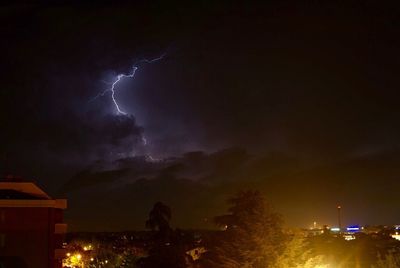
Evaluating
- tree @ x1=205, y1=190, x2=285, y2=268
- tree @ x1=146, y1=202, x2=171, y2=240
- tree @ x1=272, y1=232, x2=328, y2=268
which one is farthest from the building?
tree @ x1=146, y1=202, x2=171, y2=240

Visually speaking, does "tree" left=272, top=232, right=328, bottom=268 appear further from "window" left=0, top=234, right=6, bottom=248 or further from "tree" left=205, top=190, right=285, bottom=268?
"window" left=0, top=234, right=6, bottom=248

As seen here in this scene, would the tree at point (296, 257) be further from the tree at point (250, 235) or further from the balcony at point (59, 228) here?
the balcony at point (59, 228)

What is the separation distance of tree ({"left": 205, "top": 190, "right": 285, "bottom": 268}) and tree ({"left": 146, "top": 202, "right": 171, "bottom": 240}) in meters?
32.2

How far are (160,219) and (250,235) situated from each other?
34359 millimetres

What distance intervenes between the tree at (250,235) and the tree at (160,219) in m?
32.2

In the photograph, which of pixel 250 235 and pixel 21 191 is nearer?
pixel 250 235

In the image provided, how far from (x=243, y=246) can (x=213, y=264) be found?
1.25 m

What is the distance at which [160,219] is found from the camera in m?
51.2

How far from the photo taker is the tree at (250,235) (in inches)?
679

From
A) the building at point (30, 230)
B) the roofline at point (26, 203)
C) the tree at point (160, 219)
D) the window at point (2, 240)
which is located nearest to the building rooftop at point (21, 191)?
the building at point (30, 230)

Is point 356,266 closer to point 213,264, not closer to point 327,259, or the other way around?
point 327,259

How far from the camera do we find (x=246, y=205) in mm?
17594

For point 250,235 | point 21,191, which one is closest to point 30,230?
point 21,191

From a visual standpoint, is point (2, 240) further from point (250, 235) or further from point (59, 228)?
point (250, 235)
